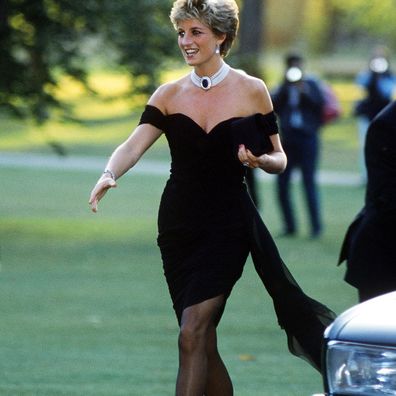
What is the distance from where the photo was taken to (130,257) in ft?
54.2

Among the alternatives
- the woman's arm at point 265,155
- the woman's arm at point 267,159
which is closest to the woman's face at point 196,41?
the woman's arm at point 265,155

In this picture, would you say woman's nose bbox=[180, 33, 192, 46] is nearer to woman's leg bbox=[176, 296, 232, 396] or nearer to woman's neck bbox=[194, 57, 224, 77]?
woman's neck bbox=[194, 57, 224, 77]

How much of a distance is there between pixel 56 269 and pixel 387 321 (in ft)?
35.0

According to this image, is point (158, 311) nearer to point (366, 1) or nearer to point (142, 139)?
point (142, 139)

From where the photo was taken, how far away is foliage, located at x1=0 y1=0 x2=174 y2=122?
18.2 meters

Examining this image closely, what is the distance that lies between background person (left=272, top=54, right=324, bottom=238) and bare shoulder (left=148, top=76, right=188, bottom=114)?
1126 cm

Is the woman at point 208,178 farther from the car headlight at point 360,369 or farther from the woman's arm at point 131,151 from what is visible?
the car headlight at point 360,369

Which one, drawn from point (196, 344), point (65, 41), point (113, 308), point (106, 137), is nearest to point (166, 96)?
point (196, 344)

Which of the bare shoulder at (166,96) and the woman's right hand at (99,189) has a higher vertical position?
→ the bare shoulder at (166,96)

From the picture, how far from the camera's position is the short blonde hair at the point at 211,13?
264 inches

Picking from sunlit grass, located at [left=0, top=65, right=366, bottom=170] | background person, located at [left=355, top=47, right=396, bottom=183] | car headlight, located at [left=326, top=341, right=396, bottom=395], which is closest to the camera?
car headlight, located at [left=326, top=341, right=396, bottom=395]

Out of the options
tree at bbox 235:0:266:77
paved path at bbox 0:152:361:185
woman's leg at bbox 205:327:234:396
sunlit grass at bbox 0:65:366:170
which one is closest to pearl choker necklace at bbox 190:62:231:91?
woman's leg at bbox 205:327:234:396

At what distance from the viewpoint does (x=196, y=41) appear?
22.1 feet

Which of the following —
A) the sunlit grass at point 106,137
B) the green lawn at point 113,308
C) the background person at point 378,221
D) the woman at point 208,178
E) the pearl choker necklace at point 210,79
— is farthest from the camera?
the sunlit grass at point 106,137
